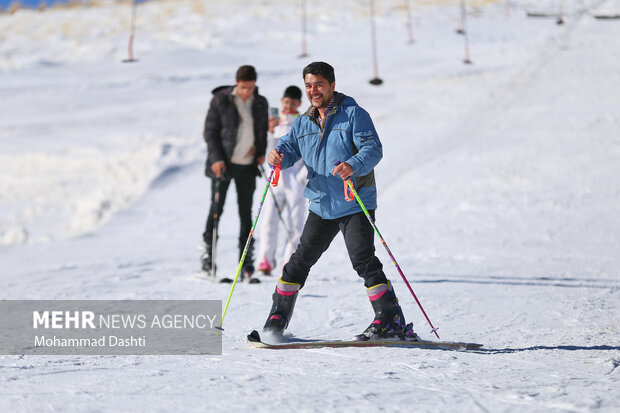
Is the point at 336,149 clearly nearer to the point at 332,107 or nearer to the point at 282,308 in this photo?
the point at 332,107

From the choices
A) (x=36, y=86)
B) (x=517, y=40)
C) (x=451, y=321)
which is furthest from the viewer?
(x=517, y=40)

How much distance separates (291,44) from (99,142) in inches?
373

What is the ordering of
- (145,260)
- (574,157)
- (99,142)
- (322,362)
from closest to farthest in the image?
(322,362)
(145,260)
(574,157)
(99,142)

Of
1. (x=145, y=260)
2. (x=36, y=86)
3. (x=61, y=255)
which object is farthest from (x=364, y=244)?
(x=36, y=86)

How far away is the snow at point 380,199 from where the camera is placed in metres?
3.23

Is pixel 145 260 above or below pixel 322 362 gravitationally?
below

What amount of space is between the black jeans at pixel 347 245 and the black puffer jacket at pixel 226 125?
8.28 ft

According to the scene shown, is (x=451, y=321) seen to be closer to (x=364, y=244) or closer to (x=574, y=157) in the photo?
(x=364, y=244)

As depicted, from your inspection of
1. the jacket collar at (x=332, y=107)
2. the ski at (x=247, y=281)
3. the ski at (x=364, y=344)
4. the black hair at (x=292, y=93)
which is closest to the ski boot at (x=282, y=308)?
the ski at (x=364, y=344)

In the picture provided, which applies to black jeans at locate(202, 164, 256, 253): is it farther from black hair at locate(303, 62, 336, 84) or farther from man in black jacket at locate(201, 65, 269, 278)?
black hair at locate(303, 62, 336, 84)

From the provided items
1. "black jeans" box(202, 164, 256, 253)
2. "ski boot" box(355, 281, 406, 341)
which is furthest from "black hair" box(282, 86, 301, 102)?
"ski boot" box(355, 281, 406, 341)

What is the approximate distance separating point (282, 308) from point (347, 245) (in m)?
0.56

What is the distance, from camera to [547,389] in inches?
120

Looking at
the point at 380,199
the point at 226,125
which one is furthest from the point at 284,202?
the point at 380,199
